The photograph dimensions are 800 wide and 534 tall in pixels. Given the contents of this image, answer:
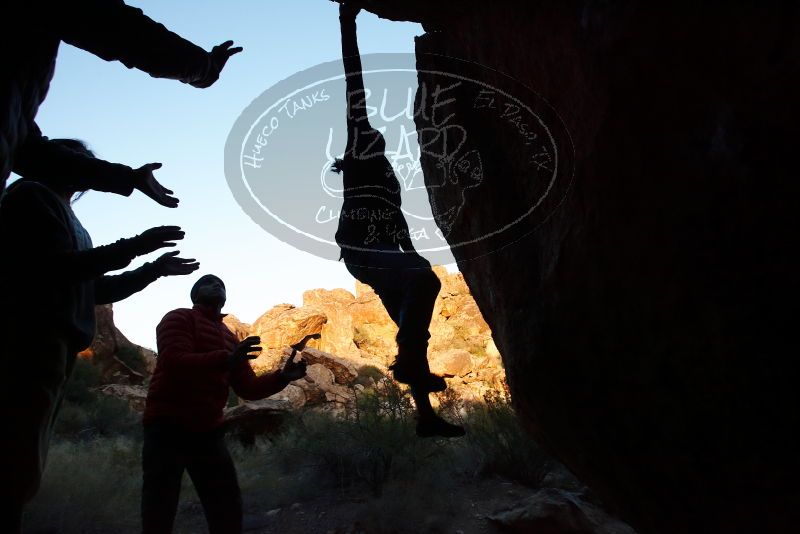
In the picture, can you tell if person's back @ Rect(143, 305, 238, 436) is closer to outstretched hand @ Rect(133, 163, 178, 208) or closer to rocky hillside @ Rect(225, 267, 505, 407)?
outstretched hand @ Rect(133, 163, 178, 208)

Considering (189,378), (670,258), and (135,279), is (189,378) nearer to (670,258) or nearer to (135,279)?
(135,279)

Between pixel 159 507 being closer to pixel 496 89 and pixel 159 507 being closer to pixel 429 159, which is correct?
pixel 429 159

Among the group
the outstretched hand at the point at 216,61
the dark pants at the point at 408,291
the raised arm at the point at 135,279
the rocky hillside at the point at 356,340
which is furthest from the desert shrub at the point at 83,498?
the rocky hillside at the point at 356,340

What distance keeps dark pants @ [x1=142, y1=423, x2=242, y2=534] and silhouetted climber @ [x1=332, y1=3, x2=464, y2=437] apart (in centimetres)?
119

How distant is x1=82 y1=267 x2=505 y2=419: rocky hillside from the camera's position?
19.1m

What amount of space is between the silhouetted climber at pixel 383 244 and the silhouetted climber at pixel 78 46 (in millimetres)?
783

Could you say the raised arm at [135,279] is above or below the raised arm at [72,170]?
below

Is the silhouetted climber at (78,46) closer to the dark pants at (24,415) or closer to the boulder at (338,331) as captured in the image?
the dark pants at (24,415)

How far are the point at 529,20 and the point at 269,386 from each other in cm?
266

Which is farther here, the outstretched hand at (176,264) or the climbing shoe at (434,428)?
the climbing shoe at (434,428)

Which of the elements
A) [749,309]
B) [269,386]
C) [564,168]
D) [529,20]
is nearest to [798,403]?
[749,309]

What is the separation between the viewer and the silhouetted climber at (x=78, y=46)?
1.73m

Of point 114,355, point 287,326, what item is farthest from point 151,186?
point 287,326

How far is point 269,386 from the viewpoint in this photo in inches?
146
